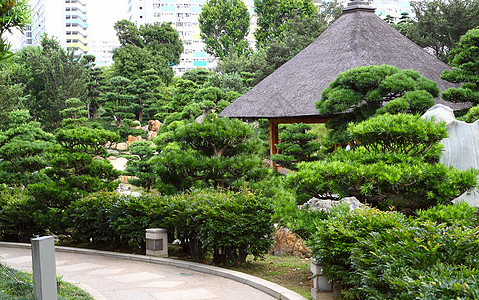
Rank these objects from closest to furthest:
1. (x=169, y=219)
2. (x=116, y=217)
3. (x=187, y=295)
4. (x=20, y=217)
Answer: (x=187, y=295) → (x=169, y=219) → (x=116, y=217) → (x=20, y=217)

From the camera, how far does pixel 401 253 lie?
392cm

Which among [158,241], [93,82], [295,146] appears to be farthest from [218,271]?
[93,82]

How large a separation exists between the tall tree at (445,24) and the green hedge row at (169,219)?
75.8 ft

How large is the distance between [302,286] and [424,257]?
256 centimetres

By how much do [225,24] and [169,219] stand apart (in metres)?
50.5

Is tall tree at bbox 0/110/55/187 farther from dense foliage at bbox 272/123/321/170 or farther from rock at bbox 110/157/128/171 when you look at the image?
rock at bbox 110/157/128/171

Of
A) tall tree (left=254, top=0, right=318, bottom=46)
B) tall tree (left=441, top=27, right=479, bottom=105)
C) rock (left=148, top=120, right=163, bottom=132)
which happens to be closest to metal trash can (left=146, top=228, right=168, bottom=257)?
tall tree (left=441, top=27, right=479, bottom=105)

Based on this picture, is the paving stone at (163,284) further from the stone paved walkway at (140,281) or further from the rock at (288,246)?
the rock at (288,246)

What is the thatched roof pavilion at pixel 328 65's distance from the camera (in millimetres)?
15711

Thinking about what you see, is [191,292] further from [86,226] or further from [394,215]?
[86,226]

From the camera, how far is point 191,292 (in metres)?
5.95

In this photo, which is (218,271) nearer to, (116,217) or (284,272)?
(284,272)

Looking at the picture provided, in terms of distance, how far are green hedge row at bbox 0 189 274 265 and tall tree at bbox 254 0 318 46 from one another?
43363mm

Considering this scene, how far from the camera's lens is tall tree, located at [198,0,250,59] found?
181 ft
